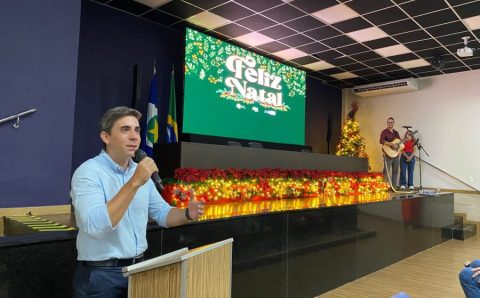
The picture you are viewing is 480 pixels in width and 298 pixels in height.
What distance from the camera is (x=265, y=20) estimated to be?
5.97 m

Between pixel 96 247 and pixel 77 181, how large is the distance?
297 mm

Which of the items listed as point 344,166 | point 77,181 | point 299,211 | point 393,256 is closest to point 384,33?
point 344,166

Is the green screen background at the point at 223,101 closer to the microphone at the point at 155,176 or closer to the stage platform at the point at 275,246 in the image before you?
the stage platform at the point at 275,246

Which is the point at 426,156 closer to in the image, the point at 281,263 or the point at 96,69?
the point at 281,263

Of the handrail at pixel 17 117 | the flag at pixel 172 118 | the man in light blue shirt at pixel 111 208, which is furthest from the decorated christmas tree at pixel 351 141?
the man in light blue shirt at pixel 111 208

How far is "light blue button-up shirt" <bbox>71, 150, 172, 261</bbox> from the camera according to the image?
1.34 meters

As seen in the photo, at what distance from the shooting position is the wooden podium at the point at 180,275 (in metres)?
1.17

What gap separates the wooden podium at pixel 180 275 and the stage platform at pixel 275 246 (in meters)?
0.96

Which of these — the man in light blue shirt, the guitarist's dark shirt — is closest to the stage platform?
the man in light blue shirt

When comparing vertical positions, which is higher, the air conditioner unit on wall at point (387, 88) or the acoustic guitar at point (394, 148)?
the air conditioner unit on wall at point (387, 88)

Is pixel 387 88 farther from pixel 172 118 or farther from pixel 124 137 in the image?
pixel 124 137

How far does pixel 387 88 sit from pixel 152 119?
21.5 ft

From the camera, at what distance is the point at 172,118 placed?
6.25 metres

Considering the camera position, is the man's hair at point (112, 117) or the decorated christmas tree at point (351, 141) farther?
the decorated christmas tree at point (351, 141)
